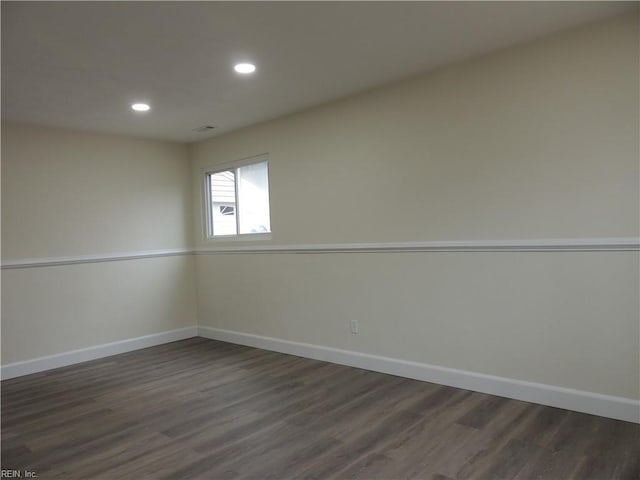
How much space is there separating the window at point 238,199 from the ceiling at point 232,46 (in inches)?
41.0

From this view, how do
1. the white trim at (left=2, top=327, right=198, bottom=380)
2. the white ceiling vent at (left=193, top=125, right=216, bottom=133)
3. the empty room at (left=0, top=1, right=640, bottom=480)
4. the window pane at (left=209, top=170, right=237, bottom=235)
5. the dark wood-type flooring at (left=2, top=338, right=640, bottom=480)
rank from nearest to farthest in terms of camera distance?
the dark wood-type flooring at (left=2, top=338, right=640, bottom=480) < the empty room at (left=0, top=1, right=640, bottom=480) < the white trim at (left=2, top=327, right=198, bottom=380) < the white ceiling vent at (left=193, top=125, right=216, bottom=133) < the window pane at (left=209, top=170, right=237, bottom=235)

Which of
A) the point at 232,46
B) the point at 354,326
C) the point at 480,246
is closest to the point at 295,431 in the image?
the point at 354,326

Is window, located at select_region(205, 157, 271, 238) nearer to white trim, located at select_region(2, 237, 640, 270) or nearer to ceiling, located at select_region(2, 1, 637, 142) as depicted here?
white trim, located at select_region(2, 237, 640, 270)

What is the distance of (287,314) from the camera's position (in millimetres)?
4387

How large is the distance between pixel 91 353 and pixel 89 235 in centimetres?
120

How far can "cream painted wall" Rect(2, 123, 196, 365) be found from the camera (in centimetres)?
407

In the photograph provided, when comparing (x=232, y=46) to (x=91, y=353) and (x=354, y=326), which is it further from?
(x=91, y=353)

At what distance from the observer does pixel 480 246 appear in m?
3.06

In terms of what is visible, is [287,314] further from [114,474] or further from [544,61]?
[544,61]

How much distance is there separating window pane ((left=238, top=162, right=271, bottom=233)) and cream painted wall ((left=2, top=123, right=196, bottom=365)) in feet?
2.80

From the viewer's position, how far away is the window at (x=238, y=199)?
4.70 meters

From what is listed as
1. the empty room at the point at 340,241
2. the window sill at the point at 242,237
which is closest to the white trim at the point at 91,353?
the empty room at the point at 340,241

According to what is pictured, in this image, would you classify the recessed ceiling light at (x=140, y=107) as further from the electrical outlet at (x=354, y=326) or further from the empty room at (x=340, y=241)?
the electrical outlet at (x=354, y=326)

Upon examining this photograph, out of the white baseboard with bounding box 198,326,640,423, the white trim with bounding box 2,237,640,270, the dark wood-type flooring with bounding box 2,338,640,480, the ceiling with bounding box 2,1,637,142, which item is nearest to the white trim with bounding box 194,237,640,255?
the white trim with bounding box 2,237,640,270
